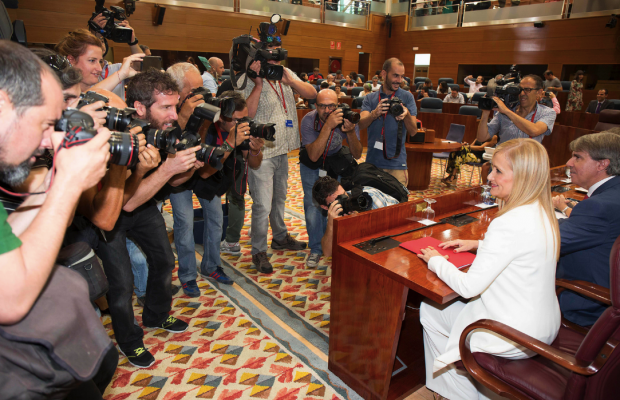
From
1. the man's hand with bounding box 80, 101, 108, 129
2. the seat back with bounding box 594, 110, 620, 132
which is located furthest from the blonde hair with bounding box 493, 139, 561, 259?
the seat back with bounding box 594, 110, 620, 132

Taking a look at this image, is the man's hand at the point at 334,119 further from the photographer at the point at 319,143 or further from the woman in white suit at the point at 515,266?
the woman in white suit at the point at 515,266

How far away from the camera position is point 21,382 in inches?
32.7

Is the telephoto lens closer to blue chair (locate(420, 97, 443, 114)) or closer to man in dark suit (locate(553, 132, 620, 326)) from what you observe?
man in dark suit (locate(553, 132, 620, 326))

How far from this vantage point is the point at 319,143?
2.97m

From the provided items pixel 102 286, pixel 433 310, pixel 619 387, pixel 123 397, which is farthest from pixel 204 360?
pixel 619 387

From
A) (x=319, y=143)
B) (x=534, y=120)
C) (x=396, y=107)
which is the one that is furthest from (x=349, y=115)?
(x=534, y=120)

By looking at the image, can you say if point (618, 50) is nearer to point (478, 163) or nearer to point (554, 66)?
point (554, 66)

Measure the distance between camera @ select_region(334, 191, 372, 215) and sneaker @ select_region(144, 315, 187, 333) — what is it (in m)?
1.21

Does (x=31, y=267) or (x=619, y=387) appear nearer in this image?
(x=31, y=267)

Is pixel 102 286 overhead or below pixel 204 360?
overhead

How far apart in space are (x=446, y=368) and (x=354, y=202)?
0.95 m

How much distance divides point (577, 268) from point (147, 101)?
2.32 meters

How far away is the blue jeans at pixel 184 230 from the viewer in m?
2.64

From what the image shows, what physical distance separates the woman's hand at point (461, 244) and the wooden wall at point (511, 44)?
11.1m
